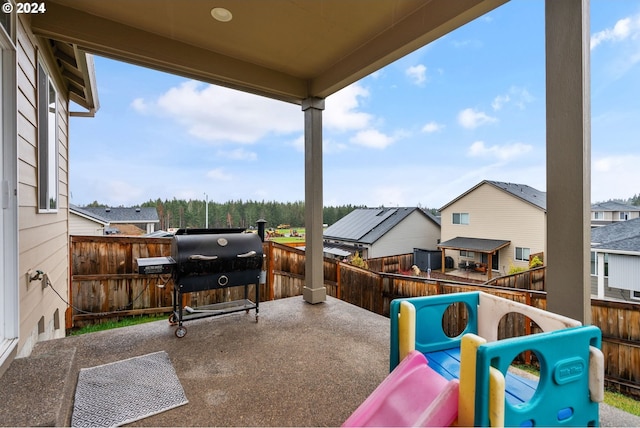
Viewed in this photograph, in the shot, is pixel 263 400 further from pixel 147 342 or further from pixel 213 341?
pixel 147 342

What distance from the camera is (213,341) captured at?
282cm

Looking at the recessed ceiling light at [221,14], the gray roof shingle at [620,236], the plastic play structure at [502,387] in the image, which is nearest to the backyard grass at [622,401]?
the gray roof shingle at [620,236]

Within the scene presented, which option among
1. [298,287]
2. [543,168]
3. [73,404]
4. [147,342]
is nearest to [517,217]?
[298,287]

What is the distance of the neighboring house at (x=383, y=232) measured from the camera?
40.8 ft

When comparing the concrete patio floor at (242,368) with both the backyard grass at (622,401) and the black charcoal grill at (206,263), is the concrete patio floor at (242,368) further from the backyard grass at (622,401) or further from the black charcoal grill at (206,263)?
the backyard grass at (622,401)

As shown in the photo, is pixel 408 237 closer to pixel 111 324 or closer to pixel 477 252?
pixel 477 252

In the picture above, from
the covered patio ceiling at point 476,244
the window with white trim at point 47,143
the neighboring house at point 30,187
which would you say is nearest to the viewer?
the neighboring house at point 30,187

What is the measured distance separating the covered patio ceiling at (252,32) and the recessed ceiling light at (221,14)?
26mm

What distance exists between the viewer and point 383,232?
12508 millimetres

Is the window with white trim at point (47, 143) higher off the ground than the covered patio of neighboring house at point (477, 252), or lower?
higher

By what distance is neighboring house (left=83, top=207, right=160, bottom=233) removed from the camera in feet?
17.4

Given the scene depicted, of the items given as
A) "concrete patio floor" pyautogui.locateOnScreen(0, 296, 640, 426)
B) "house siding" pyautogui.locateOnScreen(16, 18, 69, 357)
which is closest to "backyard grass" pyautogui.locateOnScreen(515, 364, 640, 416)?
"concrete patio floor" pyautogui.locateOnScreen(0, 296, 640, 426)

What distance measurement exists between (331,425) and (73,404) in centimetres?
161

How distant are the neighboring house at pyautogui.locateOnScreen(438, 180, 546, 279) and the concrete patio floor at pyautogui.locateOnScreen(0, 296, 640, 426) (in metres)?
6.71
